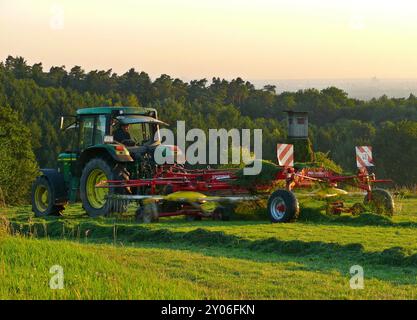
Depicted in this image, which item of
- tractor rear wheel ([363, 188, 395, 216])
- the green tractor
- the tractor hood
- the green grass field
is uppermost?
the tractor hood

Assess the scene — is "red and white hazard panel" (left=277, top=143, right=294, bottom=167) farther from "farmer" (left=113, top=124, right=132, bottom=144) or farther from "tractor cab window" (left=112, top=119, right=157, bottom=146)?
"farmer" (left=113, top=124, right=132, bottom=144)

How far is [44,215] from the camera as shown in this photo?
1944cm

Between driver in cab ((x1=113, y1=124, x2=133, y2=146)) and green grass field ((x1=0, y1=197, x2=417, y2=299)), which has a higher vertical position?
driver in cab ((x1=113, y1=124, x2=133, y2=146))

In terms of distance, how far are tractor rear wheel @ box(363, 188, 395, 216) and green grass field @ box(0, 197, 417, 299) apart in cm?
94

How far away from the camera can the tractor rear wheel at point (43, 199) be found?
19297mm

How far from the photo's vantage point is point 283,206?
1579 centimetres

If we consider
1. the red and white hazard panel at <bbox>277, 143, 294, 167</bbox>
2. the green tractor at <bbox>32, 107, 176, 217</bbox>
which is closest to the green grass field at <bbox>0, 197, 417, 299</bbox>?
the red and white hazard panel at <bbox>277, 143, 294, 167</bbox>

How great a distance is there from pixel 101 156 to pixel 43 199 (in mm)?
2540

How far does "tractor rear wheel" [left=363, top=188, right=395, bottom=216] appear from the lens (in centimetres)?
1681

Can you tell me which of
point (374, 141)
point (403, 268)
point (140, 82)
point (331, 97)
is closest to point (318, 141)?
point (374, 141)

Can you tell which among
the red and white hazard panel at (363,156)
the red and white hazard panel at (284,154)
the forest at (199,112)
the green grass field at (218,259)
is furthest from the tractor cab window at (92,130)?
the forest at (199,112)

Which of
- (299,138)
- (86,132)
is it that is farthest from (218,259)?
(299,138)

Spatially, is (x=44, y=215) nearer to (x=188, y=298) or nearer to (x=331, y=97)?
(x=188, y=298)

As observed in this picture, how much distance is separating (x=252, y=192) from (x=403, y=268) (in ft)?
22.8
